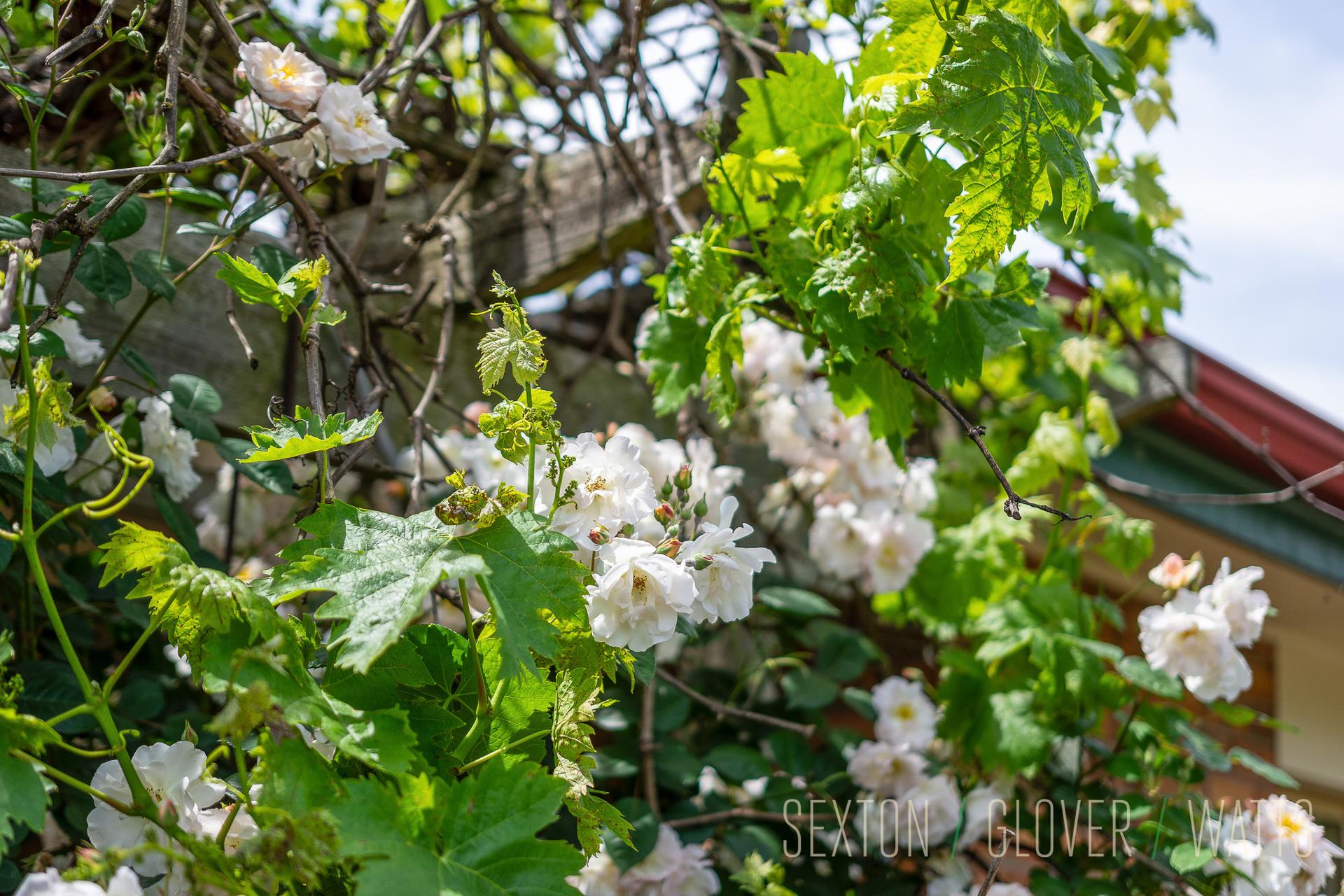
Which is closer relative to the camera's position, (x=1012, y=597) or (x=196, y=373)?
(x=196, y=373)

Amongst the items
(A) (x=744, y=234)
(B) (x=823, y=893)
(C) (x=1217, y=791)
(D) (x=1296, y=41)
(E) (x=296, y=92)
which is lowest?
(C) (x=1217, y=791)

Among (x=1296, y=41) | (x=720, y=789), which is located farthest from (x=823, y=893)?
(x=1296, y=41)

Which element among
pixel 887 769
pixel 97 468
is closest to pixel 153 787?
pixel 97 468

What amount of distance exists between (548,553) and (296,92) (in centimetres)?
65

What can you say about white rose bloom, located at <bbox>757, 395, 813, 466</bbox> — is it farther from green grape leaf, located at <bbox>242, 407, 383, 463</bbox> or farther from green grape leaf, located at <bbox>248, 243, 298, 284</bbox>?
green grape leaf, located at <bbox>242, 407, 383, 463</bbox>

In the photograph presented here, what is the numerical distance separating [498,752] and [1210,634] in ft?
4.04

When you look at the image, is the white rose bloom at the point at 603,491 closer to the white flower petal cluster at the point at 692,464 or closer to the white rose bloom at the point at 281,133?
the white flower petal cluster at the point at 692,464

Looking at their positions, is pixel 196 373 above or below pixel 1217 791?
above

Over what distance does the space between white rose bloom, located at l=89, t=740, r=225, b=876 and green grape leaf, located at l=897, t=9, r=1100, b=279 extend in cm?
73

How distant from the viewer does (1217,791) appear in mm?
3303

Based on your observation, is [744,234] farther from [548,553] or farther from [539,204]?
[539,204]

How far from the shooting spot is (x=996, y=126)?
824 mm

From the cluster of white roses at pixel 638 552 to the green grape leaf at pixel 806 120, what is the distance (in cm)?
37

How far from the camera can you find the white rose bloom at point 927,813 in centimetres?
158
